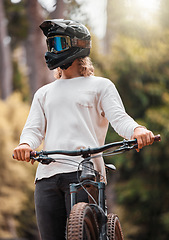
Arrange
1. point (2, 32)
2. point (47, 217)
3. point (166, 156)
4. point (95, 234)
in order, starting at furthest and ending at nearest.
Answer: point (2, 32)
point (166, 156)
point (47, 217)
point (95, 234)

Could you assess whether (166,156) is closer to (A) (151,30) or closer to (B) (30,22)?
(A) (151,30)

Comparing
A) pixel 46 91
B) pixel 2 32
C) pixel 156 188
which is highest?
pixel 2 32

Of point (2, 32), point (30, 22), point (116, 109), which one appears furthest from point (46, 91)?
point (2, 32)

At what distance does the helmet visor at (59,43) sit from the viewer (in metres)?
3.14

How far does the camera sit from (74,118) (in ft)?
9.93

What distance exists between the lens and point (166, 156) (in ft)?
46.2

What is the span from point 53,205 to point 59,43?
0.94 metres

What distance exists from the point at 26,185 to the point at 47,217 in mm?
9579

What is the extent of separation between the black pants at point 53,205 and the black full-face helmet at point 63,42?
67cm

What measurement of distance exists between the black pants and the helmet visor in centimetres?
74

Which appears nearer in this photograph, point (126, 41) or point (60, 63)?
point (60, 63)

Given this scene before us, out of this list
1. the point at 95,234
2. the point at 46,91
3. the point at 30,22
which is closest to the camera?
the point at 95,234

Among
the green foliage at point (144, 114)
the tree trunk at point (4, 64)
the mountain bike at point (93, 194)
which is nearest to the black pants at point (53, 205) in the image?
the mountain bike at point (93, 194)

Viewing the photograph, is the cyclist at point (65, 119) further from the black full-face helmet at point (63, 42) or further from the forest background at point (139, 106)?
the forest background at point (139, 106)
